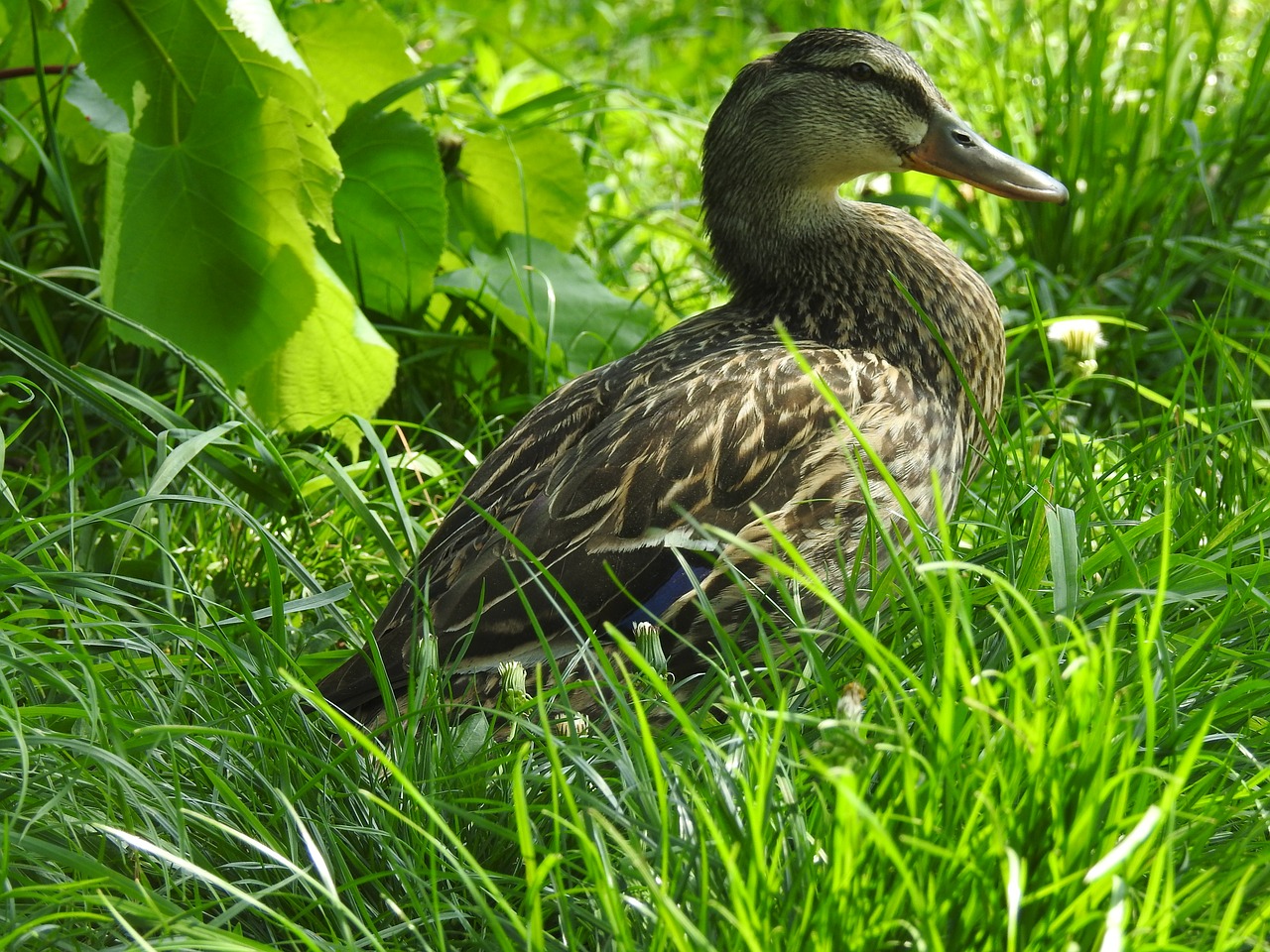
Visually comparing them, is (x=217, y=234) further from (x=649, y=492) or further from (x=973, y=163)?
(x=973, y=163)

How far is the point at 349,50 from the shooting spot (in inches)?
126

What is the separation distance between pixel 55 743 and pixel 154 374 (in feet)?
5.27

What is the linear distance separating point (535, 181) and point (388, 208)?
49 centimetres

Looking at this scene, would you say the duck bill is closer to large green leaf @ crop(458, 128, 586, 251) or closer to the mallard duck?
the mallard duck

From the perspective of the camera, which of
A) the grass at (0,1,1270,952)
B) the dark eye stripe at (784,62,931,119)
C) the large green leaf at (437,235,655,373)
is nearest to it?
the grass at (0,1,1270,952)

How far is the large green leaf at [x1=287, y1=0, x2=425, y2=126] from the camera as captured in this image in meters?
3.16

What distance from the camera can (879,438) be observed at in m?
2.46

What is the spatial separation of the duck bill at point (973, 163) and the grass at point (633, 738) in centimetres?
37

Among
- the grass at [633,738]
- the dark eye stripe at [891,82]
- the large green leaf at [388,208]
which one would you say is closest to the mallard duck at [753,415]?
the dark eye stripe at [891,82]

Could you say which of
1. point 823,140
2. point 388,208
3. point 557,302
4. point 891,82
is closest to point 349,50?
point 388,208

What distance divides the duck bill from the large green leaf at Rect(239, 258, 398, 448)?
1.15 meters

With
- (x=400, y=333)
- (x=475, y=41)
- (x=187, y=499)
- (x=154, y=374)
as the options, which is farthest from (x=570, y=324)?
(x=475, y=41)

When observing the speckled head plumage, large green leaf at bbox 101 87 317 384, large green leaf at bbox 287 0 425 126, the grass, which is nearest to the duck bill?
the speckled head plumage

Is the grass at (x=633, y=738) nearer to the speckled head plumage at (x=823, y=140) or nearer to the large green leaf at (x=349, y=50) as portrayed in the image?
the speckled head plumage at (x=823, y=140)
